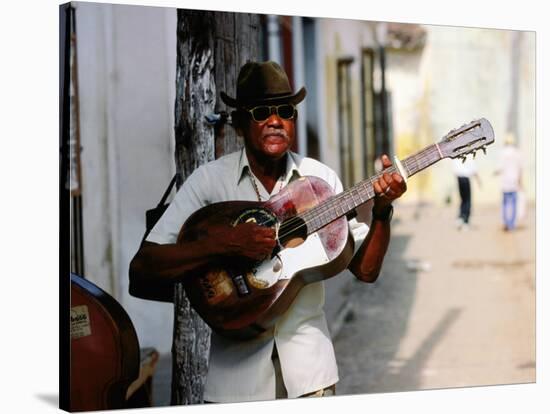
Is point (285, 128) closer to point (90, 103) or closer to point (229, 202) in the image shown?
point (229, 202)

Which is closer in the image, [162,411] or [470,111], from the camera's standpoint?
[162,411]

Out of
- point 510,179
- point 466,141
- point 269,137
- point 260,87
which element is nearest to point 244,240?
point 269,137

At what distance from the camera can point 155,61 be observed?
18.9 ft

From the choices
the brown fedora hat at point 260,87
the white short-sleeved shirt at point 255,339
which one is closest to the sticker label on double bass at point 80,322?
the white short-sleeved shirt at point 255,339

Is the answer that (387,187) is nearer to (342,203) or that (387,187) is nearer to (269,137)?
(342,203)

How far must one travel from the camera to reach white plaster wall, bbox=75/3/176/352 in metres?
5.53

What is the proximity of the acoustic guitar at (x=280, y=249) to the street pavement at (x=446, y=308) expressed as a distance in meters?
1.26

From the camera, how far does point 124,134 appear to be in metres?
5.66

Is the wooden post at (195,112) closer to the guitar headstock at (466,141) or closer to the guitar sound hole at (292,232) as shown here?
the guitar sound hole at (292,232)

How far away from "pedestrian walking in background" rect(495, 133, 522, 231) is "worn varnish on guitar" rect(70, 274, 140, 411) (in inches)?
95.3

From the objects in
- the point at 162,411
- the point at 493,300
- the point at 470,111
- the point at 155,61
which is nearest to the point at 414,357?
the point at 493,300

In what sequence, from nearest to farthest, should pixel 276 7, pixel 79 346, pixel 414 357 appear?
pixel 79 346, pixel 276 7, pixel 414 357

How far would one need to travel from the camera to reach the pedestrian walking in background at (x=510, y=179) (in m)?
7.05

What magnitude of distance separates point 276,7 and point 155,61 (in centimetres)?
79
